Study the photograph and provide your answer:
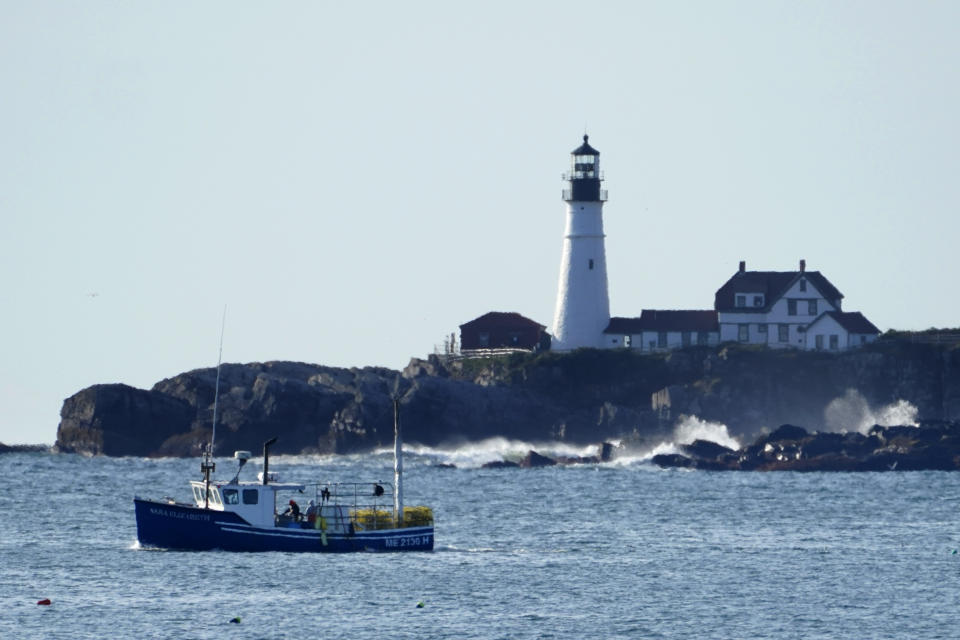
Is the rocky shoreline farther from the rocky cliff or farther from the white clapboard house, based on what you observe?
the white clapboard house

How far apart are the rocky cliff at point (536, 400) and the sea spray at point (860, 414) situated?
118 millimetres

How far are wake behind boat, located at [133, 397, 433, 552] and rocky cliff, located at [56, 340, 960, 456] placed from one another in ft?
182

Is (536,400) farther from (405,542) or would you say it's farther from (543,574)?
(543,574)

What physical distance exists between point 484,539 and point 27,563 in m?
16.2

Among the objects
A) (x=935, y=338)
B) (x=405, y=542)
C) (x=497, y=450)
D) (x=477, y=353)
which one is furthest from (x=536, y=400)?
(x=405, y=542)

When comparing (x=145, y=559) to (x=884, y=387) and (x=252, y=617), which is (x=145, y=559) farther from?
(x=884, y=387)

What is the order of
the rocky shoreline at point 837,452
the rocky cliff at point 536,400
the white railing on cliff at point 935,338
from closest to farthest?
the rocky shoreline at point 837,452, the rocky cliff at point 536,400, the white railing on cliff at point 935,338

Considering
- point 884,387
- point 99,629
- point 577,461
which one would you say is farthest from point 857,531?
point 884,387

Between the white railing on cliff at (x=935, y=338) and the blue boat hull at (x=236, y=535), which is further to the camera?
the white railing on cliff at (x=935, y=338)

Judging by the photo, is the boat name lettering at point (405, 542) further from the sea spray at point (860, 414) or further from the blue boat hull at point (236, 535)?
the sea spray at point (860, 414)

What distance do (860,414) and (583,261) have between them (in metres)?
20.9

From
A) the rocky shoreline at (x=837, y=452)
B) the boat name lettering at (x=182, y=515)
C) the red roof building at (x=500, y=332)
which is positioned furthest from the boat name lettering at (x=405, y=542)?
the red roof building at (x=500, y=332)

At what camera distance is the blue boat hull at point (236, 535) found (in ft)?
185

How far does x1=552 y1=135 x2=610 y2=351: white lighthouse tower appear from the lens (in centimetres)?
12112
